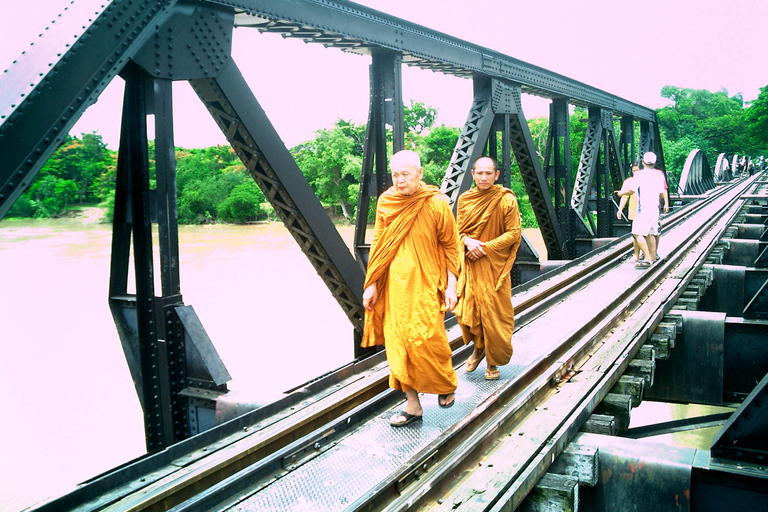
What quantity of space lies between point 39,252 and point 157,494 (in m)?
12.8

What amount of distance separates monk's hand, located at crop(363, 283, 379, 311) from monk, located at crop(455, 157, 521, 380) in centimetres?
89

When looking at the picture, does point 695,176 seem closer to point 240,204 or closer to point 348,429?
point 240,204

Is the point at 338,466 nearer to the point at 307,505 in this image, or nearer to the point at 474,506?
the point at 307,505

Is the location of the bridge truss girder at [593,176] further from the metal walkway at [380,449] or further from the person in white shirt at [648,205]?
the metal walkway at [380,449]

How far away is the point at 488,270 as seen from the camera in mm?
4555

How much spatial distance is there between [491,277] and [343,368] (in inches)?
51.7

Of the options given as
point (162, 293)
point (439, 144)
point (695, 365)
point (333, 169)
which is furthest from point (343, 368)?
point (439, 144)

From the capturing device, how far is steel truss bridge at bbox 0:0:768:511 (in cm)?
303

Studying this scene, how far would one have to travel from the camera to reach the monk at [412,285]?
3.57 metres

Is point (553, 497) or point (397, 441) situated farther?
point (397, 441)

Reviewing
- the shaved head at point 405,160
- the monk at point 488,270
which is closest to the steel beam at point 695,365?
the monk at point 488,270

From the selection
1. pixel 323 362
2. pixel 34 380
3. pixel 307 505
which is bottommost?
pixel 323 362

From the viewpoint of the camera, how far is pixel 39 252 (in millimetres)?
13617

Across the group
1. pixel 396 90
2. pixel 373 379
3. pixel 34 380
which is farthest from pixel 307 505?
pixel 34 380
